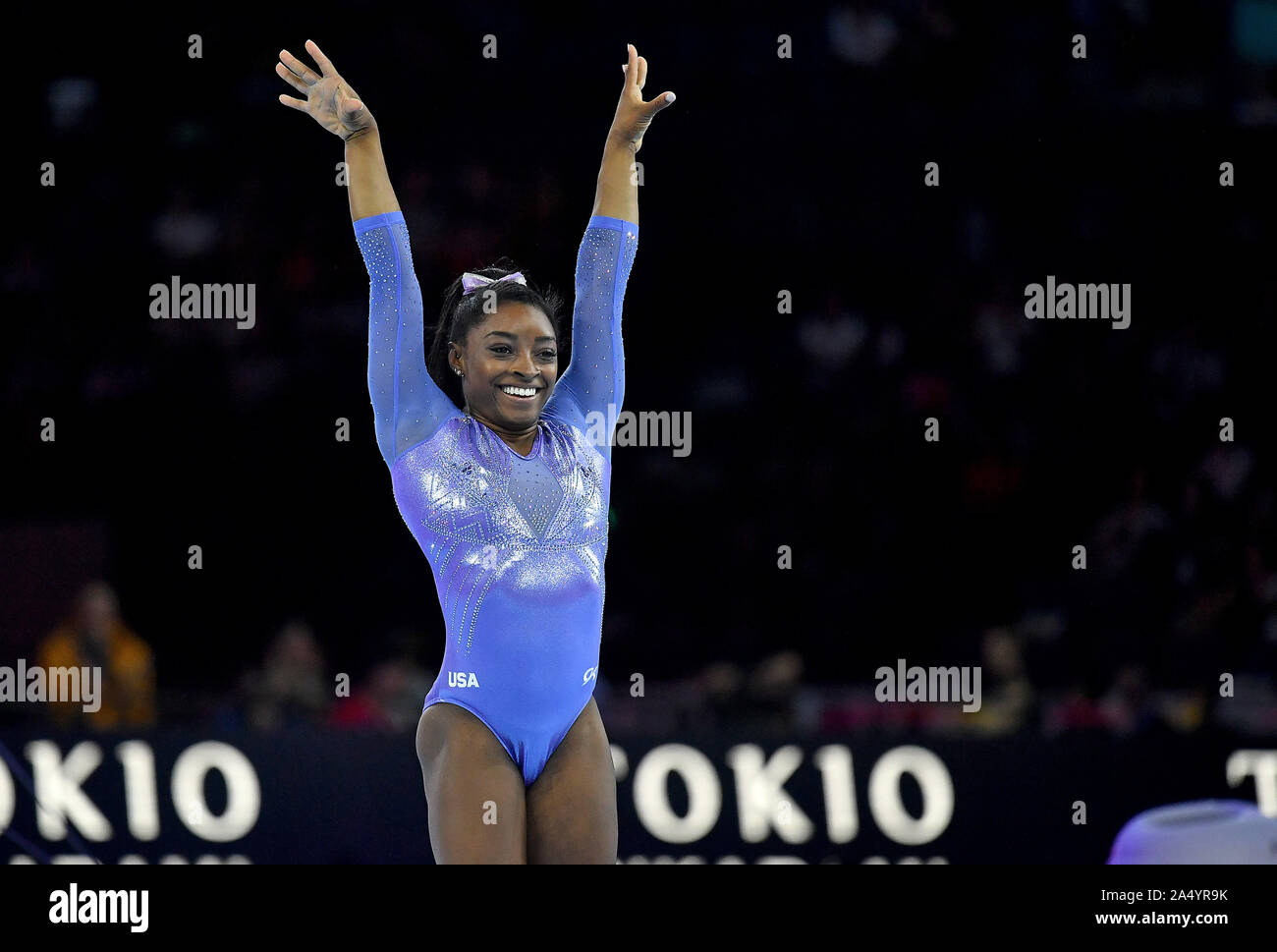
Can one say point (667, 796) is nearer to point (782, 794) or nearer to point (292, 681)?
point (782, 794)

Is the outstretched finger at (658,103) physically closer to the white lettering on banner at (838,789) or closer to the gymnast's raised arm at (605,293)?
the gymnast's raised arm at (605,293)

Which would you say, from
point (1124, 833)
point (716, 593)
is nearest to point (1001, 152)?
point (716, 593)

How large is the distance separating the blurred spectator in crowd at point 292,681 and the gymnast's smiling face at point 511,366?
300 cm

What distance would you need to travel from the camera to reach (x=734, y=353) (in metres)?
7.49

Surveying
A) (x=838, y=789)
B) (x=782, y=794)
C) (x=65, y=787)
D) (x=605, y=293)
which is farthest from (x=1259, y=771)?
(x=65, y=787)

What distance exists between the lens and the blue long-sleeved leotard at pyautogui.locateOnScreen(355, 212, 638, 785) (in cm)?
Result: 352

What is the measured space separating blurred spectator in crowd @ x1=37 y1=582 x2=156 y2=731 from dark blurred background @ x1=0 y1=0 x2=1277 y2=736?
19 mm

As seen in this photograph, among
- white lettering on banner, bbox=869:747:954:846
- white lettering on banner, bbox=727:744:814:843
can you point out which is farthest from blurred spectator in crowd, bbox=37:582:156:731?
white lettering on banner, bbox=869:747:954:846

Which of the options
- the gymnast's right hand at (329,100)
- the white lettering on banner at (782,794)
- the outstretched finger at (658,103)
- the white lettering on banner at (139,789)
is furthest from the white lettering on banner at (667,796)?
the gymnast's right hand at (329,100)

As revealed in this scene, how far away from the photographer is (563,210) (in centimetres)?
759

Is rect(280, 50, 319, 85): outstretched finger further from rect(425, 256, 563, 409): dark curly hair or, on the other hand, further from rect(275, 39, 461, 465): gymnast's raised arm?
rect(425, 256, 563, 409): dark curly hair

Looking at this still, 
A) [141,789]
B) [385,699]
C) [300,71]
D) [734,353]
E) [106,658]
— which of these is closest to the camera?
[300,71]

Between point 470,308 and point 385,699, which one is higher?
point 470,308

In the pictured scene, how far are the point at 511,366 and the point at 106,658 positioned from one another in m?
3.32
